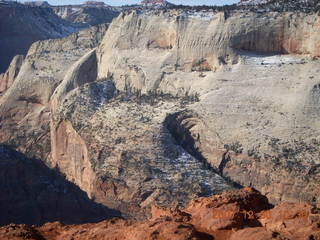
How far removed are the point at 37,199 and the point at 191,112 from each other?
11068 millimetres

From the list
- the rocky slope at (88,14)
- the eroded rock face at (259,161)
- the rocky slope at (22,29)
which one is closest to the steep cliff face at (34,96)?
the eroded rock face at (259,161)

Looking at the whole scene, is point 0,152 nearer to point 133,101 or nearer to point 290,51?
point 133,101

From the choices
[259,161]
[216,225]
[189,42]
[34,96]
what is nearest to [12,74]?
[34,96]

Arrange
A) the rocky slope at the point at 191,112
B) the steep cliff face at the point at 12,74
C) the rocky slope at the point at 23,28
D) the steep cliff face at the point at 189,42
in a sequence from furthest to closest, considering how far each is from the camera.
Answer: the rocky slope at the point at 23,28 < the steep cliff face at the point at 12,74 < the steep cliff face at the point at 189,42 < the rocky slope at the point at 191,112

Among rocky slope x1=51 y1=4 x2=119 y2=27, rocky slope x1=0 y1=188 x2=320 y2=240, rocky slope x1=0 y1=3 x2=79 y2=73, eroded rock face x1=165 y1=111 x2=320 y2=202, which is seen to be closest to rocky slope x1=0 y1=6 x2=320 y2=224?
eroded rock face x1=165 y1=111 x2=320 y2=202

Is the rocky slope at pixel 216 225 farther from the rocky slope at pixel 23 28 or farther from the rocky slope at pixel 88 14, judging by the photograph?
the rocky slope at pixel 88 14

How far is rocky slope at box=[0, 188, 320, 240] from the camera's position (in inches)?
650

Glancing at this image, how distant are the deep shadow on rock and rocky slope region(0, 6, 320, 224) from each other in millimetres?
2584

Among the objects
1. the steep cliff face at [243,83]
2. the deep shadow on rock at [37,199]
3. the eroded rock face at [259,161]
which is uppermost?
the steep cliff face at [243,83]

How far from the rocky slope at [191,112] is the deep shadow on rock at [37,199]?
2584 mm

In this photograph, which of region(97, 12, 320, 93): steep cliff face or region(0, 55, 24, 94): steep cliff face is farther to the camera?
region(0, 55, 24, 94): steep cliff face

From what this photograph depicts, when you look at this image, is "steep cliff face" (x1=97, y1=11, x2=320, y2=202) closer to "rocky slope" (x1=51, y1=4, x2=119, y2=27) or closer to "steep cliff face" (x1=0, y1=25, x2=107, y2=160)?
"steep cliff face" (x1=0, y1=25, x2=107, y2=160)

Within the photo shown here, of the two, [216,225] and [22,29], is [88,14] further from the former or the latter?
[216,225]

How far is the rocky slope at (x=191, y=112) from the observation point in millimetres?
36625
